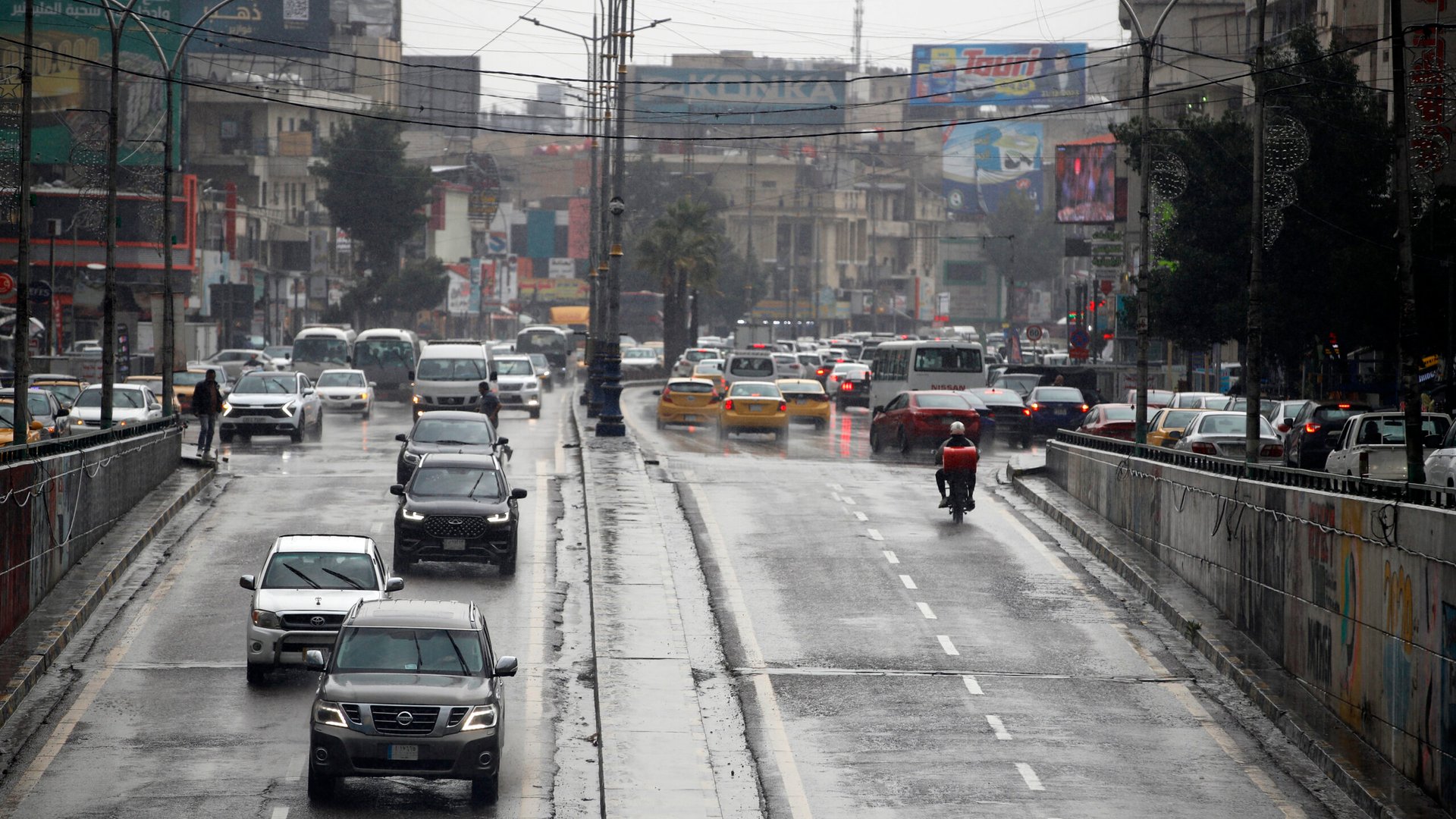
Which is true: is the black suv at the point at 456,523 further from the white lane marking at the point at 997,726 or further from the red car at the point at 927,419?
the red car at the point at 927,419

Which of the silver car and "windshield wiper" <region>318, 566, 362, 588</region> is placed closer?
"windshield wiper" <region>318, 566, 362, 588</region>

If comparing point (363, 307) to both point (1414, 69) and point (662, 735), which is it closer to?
point (1414, 69)

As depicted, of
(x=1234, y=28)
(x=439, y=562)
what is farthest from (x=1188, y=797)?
(x=1234, y=28)

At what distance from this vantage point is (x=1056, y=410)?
1937 inches

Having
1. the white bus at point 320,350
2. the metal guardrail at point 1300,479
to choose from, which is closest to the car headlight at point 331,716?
the metal guardrail at point 1300,479

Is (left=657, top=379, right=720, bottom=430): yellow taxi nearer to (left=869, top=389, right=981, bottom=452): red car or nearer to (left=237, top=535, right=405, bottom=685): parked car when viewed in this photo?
(left=869, top=389, right=981, bottom=452): red car

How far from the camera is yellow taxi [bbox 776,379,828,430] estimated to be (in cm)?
5325

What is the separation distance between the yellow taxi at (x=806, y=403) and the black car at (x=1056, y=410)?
21.4ft

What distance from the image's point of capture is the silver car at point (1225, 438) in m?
31.7

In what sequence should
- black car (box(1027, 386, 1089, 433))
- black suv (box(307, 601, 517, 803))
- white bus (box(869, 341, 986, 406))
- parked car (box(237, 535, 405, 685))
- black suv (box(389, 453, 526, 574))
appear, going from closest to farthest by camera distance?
black suv (box(307, 601, 517, 803)), parked car (box(237, 535, 405, 685)), black suv (box(389, 453, 526, 574)), black car (box(1027, 386, 1089, 433)), white bus (box(869, 341, 986, 406))

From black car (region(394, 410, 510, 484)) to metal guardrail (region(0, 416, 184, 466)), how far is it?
423 centimetres

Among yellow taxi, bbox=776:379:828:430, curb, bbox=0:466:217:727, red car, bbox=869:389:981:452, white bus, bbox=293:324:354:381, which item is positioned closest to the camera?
curb, bbox=0:466:217:727

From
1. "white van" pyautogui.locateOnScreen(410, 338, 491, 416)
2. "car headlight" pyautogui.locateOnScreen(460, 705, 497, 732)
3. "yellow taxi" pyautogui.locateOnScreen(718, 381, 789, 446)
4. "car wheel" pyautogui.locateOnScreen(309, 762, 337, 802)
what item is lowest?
"car wheel" pyautogui.locateOnScreen(309, 762, 337, 802)

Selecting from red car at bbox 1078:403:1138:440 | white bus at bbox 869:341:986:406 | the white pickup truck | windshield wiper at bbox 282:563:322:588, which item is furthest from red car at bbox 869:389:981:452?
windshield wiper at bbox 282:563:322:588
